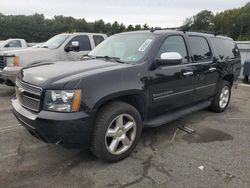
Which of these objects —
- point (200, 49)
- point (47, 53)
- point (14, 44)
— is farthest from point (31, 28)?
point (200, 49)

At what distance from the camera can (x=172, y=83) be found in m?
3.96

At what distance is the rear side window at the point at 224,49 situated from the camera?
211 inches

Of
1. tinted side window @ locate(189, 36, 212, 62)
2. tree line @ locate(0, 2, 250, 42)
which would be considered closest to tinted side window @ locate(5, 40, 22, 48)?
tinted side window @ locate(189, 36, 212, 62)

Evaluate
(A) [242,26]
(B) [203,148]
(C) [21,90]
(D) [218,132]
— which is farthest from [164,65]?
(A) [242,26]

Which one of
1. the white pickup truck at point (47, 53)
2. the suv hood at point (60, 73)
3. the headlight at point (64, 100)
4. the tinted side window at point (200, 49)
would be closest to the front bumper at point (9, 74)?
the white pickup truck at point (47, 53)

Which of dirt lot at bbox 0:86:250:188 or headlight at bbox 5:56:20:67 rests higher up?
headlight at bbox 5:56:20:67

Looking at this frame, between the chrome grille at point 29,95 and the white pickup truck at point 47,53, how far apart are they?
10.7ft

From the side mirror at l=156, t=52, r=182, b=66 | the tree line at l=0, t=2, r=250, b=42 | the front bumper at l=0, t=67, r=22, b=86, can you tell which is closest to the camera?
the side mirror at l=156, t=52, r=182, b=66

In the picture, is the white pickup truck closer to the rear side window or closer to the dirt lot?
the dirt lot

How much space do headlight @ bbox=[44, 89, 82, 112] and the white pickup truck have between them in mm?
3906

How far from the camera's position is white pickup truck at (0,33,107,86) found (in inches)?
257

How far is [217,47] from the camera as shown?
5410 millimetres

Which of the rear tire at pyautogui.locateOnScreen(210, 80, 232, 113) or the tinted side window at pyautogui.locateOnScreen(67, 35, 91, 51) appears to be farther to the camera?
the tinted side window at pyautogui.locateOnScreen(67, 35, 91, 51)

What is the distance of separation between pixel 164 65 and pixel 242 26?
87474mm
